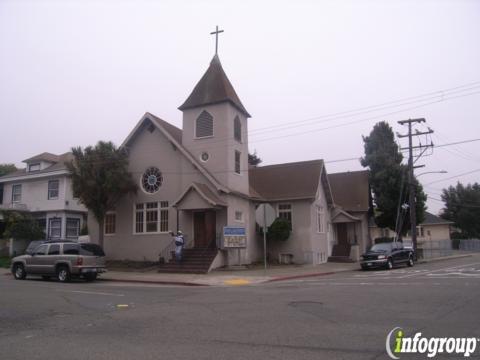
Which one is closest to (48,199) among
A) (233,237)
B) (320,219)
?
(233,237)

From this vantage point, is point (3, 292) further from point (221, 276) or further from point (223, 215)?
point (223, 215)

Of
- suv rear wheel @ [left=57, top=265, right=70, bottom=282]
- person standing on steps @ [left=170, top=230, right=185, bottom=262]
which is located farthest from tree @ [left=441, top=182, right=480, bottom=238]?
suv rear wheel @ [left=57, top=265, right=70, bottom=282]

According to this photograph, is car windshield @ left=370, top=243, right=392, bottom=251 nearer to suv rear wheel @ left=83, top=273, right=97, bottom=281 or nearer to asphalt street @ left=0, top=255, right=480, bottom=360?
asphalt street @ left=0, top=255, right=480, bottom=360

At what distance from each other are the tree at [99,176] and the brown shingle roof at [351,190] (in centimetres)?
1972

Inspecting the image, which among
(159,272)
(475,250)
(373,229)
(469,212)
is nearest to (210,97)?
(159,272)

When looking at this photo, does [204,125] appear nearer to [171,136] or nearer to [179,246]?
[171,136]

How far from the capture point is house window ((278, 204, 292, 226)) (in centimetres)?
3027

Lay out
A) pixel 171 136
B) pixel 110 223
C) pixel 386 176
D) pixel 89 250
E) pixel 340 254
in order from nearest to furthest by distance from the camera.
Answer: pixel 89 250 → pixel 171 136 → pixel 110 223 → pixel 340 254 → pixel 386 176

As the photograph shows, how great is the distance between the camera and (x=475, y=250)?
58.0 m

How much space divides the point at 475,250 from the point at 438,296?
5207 cm

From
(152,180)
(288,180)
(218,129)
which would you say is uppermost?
(218,129)

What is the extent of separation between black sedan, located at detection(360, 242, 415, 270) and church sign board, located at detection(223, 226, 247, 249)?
24.0 feet

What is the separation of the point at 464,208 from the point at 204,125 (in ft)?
194

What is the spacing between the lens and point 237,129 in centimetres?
2872
